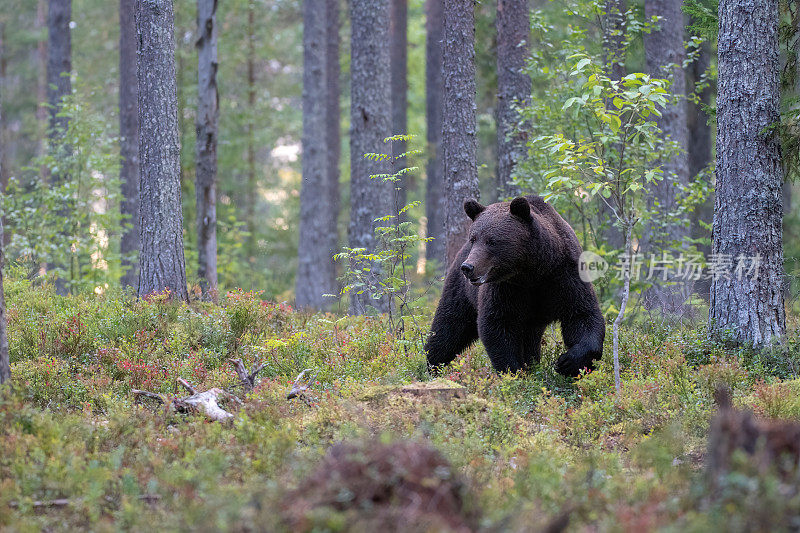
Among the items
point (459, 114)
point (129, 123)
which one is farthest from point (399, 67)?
point (459, 114)

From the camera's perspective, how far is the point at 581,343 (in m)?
7.47

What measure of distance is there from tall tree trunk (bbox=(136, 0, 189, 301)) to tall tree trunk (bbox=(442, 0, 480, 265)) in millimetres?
4002

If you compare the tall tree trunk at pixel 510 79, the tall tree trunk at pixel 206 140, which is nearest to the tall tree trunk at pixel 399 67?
the tall tree trunk at pixel 510 79

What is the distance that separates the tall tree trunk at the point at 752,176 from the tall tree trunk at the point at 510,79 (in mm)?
5273

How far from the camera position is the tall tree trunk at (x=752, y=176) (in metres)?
8.20

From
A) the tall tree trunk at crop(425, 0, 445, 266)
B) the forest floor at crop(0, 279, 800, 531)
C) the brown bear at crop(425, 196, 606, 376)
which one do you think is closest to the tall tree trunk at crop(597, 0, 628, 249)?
the forest floor at crop(0, 279, 800, 531)

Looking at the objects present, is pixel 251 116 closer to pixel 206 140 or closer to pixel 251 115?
pixel 251 115

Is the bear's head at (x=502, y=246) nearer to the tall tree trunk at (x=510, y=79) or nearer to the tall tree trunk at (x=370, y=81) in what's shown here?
the tall tree trunk at (x=510, y=79)

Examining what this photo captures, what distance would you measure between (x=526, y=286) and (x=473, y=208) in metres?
1.03

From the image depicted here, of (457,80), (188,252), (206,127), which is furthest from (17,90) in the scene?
(457,80)

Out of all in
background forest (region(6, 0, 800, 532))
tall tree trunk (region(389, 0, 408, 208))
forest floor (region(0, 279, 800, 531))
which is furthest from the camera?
tall tree trunk (region(389, 0, 408, 208))

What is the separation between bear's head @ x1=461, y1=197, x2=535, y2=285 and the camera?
7332mm

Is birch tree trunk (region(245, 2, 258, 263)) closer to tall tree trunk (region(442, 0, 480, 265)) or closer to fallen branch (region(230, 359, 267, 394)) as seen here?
tall tree trunk (region(442, 0, 480, 265))

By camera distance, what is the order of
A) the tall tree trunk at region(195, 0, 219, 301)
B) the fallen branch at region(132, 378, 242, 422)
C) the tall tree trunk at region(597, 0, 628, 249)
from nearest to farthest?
→ the fallen branch at region(132, 378, 242, 422) → the tall tree trunk at region(597, 0, 628, 249) → the tall tree trunk at region(195, 0, 219, 301)
